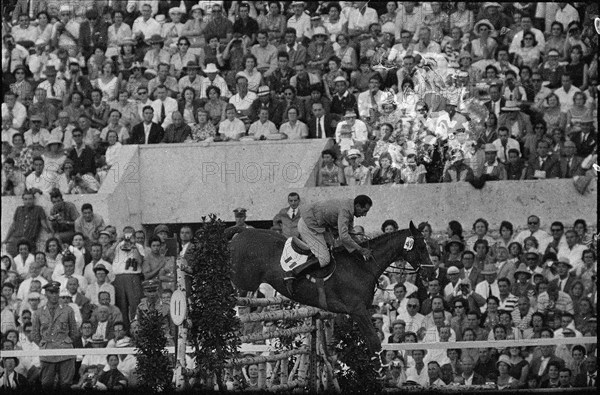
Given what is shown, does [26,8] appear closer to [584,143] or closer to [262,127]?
[262,127]

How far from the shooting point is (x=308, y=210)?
55.6 feet

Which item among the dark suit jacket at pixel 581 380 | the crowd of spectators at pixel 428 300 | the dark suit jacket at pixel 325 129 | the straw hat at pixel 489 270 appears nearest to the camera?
the dark suit jacket at pixel 581 380

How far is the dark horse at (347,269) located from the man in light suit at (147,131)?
5270 mm

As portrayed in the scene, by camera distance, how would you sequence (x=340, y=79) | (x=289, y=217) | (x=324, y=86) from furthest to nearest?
(x=324, y=86), (x=340, y=79), (x=289, y=217)

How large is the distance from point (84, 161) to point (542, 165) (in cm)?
642

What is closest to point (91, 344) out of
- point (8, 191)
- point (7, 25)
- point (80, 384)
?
point (80, 384)

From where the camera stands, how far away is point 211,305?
1500 cm

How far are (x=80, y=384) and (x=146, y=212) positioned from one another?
301 cm

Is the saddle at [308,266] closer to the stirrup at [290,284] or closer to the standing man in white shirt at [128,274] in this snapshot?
the stirrup at [290,284]

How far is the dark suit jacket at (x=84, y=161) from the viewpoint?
73.8 ft

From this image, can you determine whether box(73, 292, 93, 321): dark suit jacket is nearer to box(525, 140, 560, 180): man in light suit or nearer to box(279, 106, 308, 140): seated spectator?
box(279, 106, 308, 140): seated spectator

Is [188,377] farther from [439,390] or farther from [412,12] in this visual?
[412,12]

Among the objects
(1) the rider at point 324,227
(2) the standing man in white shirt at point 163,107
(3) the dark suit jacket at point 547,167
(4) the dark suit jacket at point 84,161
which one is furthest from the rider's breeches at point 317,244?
(4) the dark suit jacket at point 84,161

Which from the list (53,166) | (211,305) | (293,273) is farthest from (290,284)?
(53,166)
